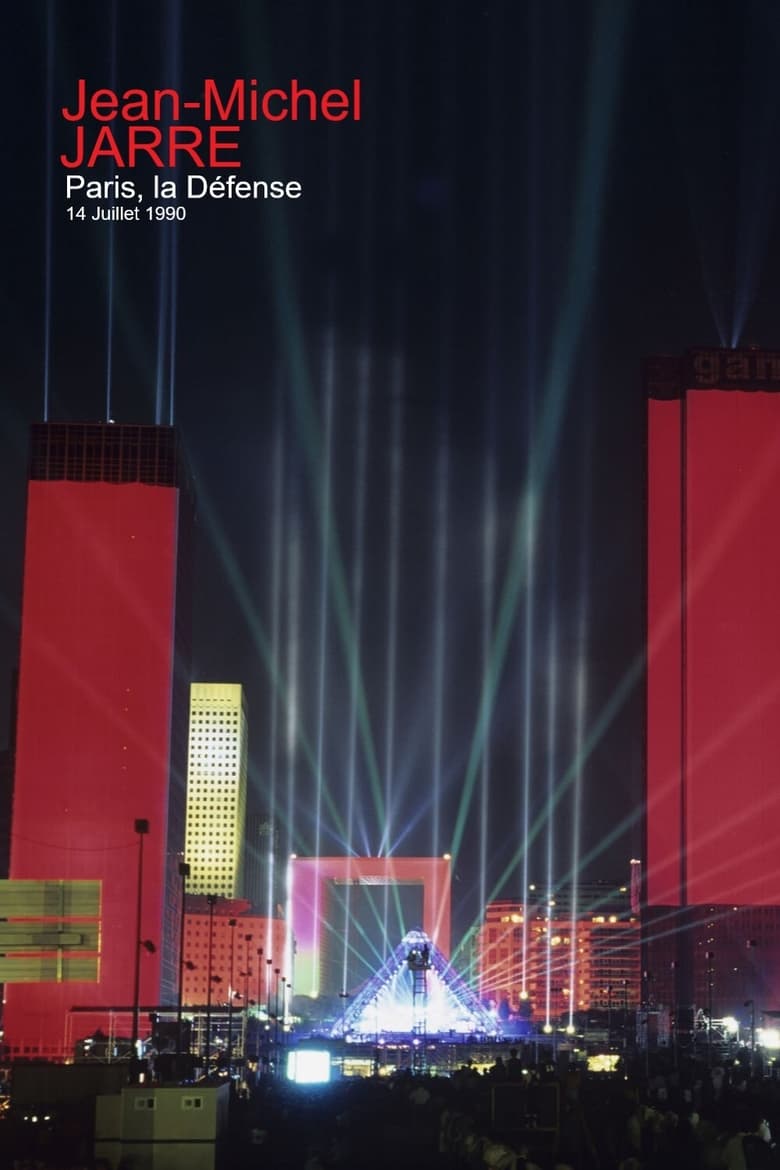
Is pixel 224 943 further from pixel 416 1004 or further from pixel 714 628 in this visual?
pixel 714 628

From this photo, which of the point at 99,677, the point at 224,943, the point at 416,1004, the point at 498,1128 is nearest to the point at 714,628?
the point at 416,1004

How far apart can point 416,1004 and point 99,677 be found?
77.1 feet

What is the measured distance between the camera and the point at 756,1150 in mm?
26922

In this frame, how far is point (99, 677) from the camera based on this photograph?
98.2 metres

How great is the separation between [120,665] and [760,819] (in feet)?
111

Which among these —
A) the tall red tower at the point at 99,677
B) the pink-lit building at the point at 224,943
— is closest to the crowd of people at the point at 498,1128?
the tall red tower at the point at 99,677

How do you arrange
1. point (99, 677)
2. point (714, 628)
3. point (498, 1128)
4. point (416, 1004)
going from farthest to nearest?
point (714, 628) → point (416, 1004) → point (99, 677) → point (498, 1128)

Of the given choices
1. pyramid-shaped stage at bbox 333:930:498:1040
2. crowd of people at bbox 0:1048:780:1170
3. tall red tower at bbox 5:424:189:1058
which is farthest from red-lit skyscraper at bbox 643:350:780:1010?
crowd of people at bbox 0:1048:780:1170

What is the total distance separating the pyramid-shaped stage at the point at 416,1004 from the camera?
96812 millimetres

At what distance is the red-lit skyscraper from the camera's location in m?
101

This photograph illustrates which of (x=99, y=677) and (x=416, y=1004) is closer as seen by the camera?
(x=99, y=677)

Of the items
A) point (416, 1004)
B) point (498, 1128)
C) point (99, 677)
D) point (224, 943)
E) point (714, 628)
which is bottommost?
point (498, 1128)

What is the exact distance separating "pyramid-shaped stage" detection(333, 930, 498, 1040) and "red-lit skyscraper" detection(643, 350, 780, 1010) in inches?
449

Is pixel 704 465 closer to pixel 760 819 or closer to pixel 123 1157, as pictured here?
Answer: pixel 760 819
